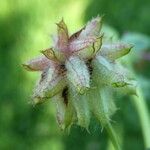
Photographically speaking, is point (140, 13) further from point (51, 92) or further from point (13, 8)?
point (51, 92)

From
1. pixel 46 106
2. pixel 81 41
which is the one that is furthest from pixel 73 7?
pixel 81 41

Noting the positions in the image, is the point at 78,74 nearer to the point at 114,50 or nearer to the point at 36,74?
the point at 114,50

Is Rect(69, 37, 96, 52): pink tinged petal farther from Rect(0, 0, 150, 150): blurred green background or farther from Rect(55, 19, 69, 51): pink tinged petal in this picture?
Rect(0, 0, 150, 150): blurred green background

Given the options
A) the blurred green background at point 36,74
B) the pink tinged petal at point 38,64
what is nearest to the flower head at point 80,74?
the pink tinged petal at point 38,64

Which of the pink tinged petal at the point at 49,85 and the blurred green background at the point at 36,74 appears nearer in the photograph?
the pink tinged petal at the point at 49,85

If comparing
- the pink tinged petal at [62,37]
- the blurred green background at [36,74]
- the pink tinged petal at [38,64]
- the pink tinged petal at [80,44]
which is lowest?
the pink tinged petal at [38,64]

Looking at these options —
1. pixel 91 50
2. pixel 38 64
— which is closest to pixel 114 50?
pixel 91 50

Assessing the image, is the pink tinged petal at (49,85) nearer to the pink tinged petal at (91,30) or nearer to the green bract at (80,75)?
Result: the green bract at (80,75)

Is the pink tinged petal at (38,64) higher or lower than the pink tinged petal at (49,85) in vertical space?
higher
